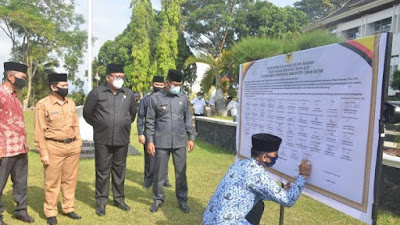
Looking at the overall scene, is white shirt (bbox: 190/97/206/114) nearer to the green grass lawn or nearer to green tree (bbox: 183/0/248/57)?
the green grass lawn

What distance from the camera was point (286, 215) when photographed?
4.52m

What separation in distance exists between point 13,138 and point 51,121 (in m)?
0.46

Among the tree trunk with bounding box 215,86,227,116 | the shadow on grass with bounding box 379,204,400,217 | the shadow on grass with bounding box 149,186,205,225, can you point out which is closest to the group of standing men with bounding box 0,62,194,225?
the shadow on grass with bounding box 149,186,205,225

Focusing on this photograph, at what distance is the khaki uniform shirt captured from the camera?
3.93m

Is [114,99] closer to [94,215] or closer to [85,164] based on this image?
[94,215]

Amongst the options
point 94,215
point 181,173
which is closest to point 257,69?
point 181,173

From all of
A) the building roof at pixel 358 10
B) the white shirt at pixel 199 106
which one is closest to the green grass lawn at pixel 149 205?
the white shirt at pixel 199 106

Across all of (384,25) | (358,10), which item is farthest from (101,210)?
(358,10)

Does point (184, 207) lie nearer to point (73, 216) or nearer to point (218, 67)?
point (73, 216)

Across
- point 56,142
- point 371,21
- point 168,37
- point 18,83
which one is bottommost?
point 56,142

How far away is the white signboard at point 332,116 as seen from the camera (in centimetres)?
233

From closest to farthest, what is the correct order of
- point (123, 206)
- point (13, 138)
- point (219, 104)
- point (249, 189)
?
1. point (249, 189)
2. point (13, 138)
3. point (123, 206)
4. point (219, 104)

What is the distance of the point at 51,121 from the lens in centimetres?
400

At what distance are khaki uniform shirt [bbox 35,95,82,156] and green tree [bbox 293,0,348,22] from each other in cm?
4007
